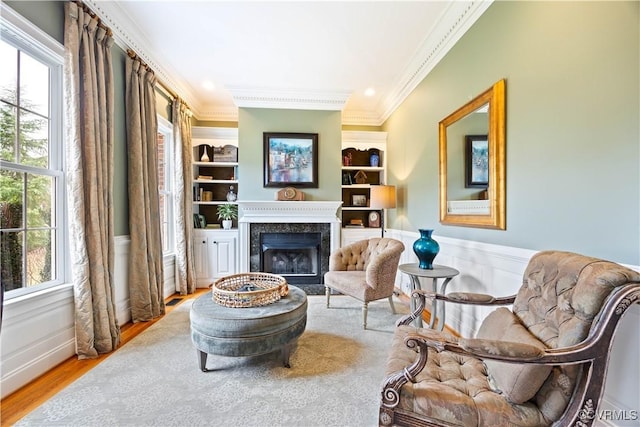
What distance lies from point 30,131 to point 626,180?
A: 146 inches

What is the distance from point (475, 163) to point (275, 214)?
2.78 metres

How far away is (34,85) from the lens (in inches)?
79.6

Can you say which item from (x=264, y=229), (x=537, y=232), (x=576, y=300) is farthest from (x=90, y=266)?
(x=537, y=232)

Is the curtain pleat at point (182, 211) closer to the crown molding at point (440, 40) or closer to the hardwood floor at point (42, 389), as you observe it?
the hardwood floor at point (42, 389)

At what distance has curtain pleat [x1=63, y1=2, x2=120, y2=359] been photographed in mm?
2125

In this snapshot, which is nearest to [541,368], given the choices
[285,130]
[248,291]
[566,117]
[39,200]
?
[566,117]

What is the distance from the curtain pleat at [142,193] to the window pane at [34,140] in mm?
765

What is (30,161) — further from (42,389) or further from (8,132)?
(42,389)

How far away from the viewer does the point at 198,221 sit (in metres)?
4.56

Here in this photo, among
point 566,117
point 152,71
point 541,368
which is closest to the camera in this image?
point 541,368

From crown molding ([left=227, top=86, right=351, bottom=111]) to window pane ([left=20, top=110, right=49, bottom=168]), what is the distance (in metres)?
2.46

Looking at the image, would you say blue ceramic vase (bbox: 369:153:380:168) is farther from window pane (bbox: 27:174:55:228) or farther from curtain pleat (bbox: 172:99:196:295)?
window pane (bbox: 27:174:55:228)

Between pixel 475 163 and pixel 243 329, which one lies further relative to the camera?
pixel 475 163

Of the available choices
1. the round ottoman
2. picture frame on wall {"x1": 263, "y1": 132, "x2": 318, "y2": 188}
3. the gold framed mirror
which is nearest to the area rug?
the round ottoman
